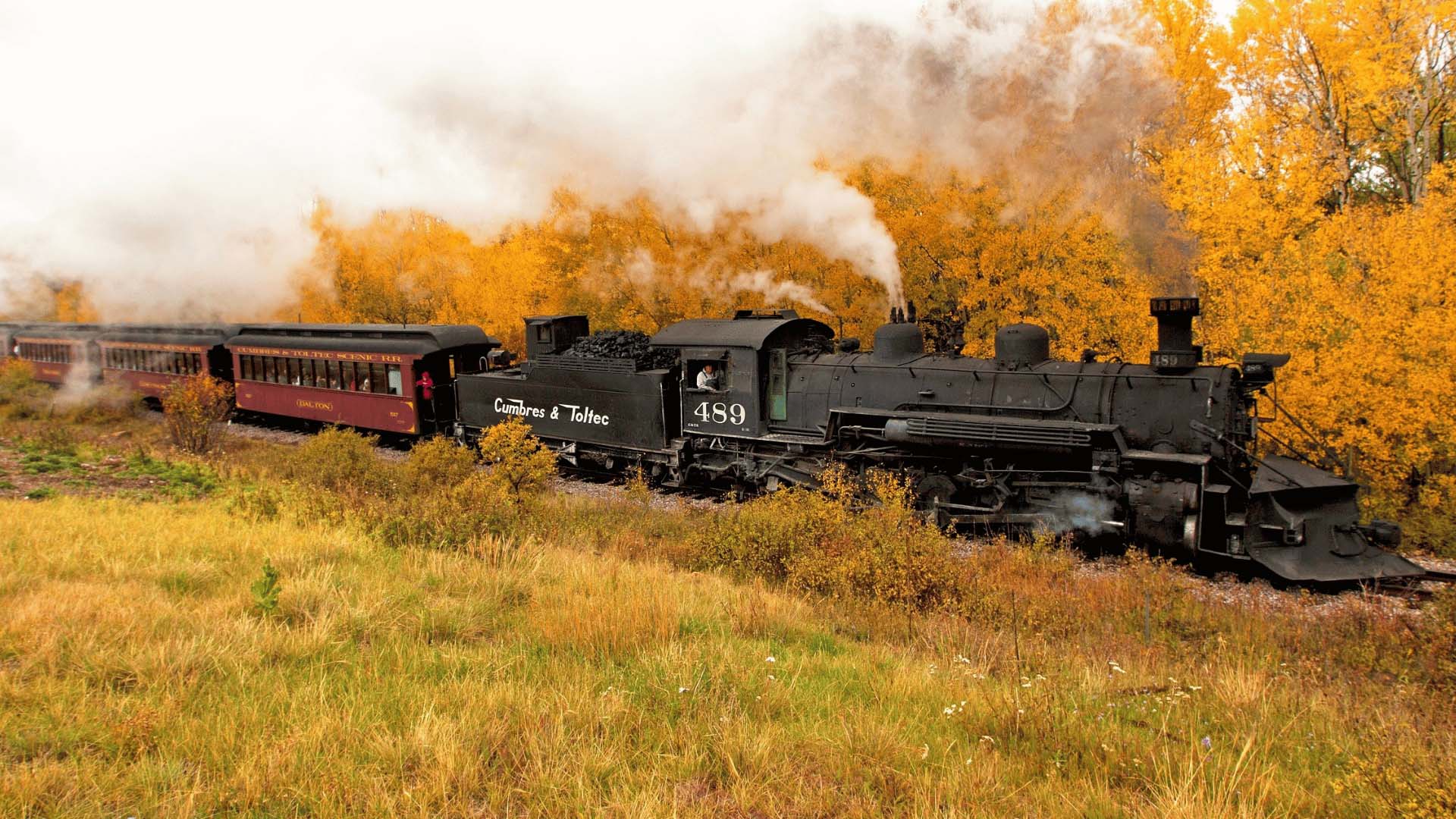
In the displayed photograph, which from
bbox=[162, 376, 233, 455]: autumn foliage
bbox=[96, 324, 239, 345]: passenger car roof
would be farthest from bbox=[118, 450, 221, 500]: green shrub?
bbox=[96, 324, 239, 345]: passenger car roof

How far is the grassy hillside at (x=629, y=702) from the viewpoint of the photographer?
370 cm

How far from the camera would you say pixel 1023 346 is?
35.2 feet

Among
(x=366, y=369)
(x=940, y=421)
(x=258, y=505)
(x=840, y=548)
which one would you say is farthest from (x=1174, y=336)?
(x=366, y=369)

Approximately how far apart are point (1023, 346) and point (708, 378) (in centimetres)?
479

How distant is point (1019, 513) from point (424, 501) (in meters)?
7.53

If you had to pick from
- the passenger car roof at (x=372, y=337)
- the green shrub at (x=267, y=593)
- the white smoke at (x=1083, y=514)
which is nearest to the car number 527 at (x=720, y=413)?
the white smoke at (x=1083, y=514)

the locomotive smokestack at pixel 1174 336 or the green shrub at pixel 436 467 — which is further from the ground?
the locomotive smokestack at pixel 1174 336

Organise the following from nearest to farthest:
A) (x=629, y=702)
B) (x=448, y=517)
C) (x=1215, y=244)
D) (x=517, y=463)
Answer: (x=629, y=702) < (x=448, y=517) < (x=517, y=463) < (x=1215, y=244)

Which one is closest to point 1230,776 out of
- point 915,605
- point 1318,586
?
point 915,605

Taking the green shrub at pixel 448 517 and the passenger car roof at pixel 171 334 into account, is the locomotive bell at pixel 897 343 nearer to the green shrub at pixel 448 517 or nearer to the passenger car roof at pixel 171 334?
the green shrub at pixel 448 517

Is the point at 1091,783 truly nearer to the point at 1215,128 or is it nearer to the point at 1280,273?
the point at 1280,273

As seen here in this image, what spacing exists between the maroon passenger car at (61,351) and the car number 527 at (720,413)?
2250 cm

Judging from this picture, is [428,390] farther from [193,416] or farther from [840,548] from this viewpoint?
[840,548]

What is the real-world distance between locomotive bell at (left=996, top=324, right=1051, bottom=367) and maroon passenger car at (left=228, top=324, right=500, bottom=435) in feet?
36.1
